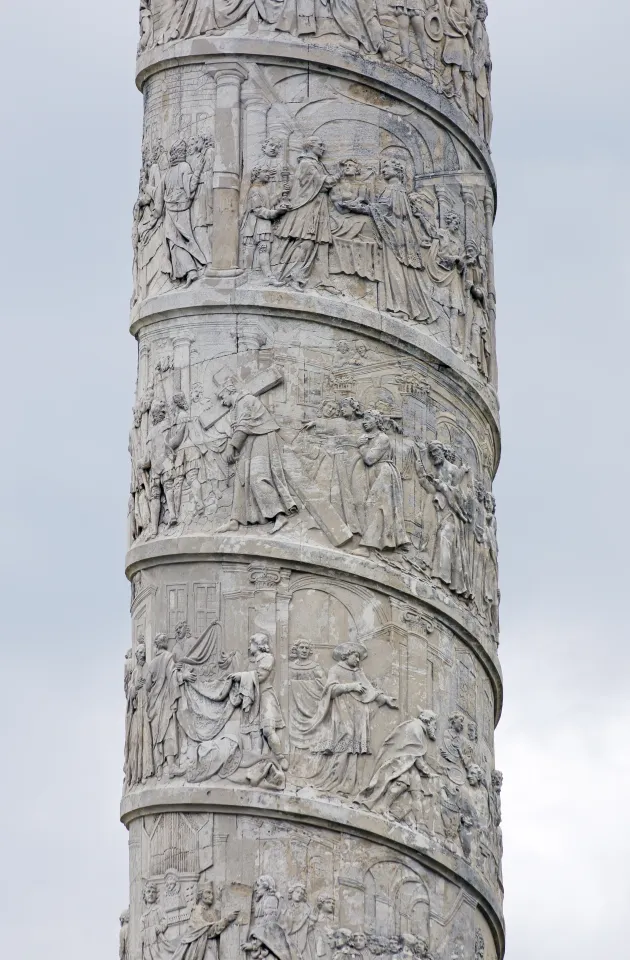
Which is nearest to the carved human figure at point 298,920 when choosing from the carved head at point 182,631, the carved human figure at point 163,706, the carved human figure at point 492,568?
the carved human figure at point 163,706

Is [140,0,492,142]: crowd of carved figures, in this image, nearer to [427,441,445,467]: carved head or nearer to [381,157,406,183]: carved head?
[381,157,406,183]: carved head

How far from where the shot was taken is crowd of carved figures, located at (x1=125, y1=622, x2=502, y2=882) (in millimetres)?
15336

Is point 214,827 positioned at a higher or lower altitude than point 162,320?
lower

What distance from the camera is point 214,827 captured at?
15.2 m

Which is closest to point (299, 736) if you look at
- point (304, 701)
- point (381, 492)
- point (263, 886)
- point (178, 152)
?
point (304, 701)

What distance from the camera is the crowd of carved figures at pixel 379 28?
1644 cm

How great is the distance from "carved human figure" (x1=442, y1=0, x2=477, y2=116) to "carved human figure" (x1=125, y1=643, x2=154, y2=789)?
319 centimetres

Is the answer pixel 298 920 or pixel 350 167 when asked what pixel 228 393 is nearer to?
pixel 350 167

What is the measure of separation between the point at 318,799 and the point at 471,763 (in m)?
0.92

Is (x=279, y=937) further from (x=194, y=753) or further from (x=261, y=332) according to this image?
(x=261, y=332)

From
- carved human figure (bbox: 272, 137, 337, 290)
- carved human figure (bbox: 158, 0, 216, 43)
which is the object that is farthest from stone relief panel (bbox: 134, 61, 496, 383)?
carved human figure (bbox: 158, 0, 216, 43)

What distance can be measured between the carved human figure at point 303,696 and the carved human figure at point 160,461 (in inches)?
35.7

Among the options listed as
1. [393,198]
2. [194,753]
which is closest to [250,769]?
[194,753]

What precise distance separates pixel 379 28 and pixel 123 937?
4.51 metres
